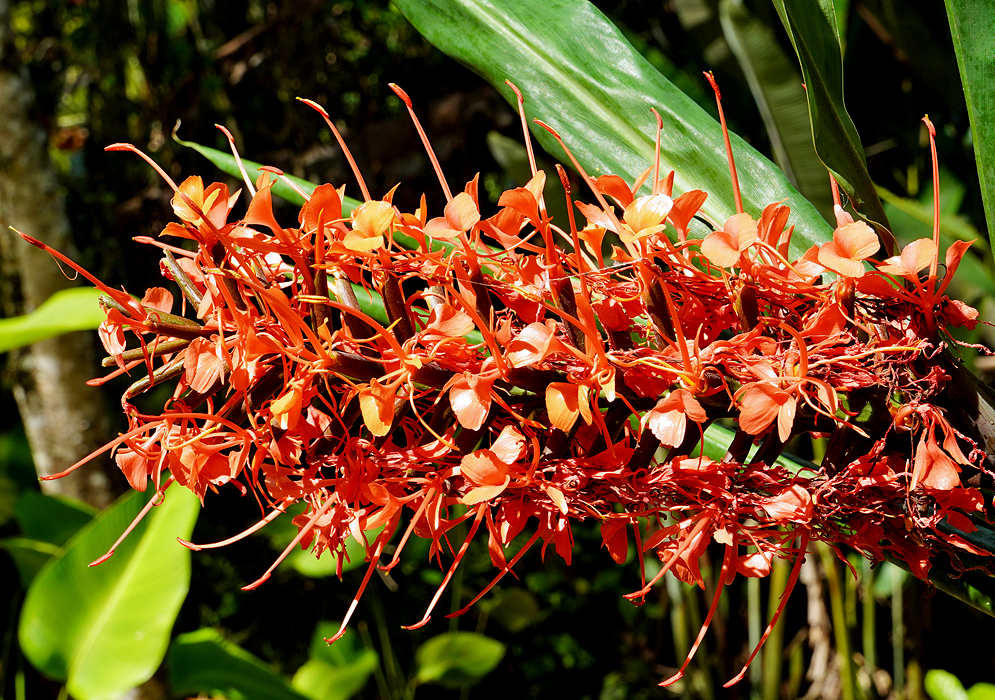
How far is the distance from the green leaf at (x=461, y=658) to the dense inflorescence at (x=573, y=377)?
1.45 m

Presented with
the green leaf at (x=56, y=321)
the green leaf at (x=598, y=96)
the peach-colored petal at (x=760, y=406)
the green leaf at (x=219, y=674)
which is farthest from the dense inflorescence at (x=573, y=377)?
the green leaf at (x=219, y=674)

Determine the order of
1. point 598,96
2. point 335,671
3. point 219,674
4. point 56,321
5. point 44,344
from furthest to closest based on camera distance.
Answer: point 335,671 → point 44,344 → point 219,674 → point 56,321 → point 598,96

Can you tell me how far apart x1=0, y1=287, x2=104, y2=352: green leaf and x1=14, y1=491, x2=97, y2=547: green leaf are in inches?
17.4

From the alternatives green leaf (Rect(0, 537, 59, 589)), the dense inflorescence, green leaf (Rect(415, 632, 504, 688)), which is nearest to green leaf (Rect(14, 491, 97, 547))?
green leaf (Rect(0, 537, 59, 589))

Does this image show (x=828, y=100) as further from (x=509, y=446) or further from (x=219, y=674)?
(x=219, y=674)

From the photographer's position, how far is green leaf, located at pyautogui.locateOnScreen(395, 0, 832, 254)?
386 mm

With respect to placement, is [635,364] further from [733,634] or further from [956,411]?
[733,634]

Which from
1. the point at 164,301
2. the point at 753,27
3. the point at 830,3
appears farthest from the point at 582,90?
the point at 753,27

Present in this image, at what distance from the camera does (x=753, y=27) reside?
1006mm

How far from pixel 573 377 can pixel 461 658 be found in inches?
60.9

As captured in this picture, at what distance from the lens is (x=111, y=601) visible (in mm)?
1091

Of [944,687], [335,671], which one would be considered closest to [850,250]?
[944,687]

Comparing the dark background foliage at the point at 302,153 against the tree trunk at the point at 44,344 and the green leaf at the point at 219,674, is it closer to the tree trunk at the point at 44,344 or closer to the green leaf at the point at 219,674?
the tree trunk at the point at 44,344

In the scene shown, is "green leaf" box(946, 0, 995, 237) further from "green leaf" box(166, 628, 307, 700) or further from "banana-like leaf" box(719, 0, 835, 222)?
"green leaf" box(166, 628, 307, 700)
